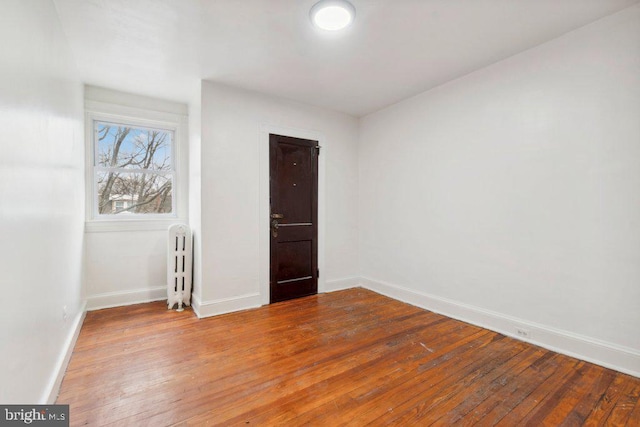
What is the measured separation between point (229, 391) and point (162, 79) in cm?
324

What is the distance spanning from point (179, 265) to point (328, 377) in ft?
7.70

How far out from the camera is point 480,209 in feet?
9.82

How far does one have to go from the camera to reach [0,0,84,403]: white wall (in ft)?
4.03

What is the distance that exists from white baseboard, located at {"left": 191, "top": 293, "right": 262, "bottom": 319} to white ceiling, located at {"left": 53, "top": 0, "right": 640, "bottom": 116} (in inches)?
98.6

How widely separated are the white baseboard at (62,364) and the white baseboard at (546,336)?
3.43 metres

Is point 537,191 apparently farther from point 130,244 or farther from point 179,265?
point 130,244

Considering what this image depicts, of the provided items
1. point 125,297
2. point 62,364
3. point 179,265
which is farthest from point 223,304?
point 62,364

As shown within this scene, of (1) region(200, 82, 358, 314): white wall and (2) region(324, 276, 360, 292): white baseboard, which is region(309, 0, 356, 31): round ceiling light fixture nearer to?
(1) region(200, 82, 358, 314): white wall

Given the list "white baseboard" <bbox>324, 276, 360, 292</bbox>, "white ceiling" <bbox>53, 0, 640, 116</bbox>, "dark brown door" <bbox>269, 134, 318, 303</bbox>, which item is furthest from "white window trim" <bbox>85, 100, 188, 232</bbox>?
"white baseboard" <bbox>324, 276, 360, 292</bbox>

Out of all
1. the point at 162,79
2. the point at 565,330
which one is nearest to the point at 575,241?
the point at 565,330

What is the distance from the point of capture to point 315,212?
13.4 ft

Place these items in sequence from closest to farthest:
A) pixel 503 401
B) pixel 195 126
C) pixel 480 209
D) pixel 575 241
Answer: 1. pixel 503 401
2. pixel 575 241
3. pixel 480 209
4. pixel 195 126

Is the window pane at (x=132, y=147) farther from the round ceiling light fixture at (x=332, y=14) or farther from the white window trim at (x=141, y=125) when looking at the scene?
the round ceiling light fixture at (x=332, y=14)

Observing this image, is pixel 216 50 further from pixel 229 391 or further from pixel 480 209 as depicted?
pixel 480 209
